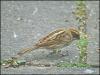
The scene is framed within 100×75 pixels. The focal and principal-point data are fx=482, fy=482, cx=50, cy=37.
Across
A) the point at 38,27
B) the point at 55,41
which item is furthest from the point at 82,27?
the point at 55,41

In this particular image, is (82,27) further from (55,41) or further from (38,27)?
(55,41)

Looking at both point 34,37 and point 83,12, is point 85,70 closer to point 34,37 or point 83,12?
point 34,37

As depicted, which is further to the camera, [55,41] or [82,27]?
[82,27]

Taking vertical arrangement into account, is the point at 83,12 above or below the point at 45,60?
above

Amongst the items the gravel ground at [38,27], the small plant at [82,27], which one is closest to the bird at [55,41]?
the gravel ground at [38,27]

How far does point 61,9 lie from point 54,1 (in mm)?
472

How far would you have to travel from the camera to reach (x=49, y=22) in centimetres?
633

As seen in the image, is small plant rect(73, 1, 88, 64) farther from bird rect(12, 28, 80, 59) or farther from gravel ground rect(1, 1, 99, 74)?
bird rect(12, 28, 80, 59)

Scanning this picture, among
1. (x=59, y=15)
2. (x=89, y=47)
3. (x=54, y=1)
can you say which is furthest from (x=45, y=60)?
(x=54, y=1)

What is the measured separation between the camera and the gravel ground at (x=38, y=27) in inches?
191

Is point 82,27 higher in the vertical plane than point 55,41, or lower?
higher

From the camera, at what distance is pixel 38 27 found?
20.1 feet

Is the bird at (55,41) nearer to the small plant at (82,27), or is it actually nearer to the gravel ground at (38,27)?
the gravel ground at (38,27)

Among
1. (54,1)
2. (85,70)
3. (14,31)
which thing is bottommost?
(85,70)
